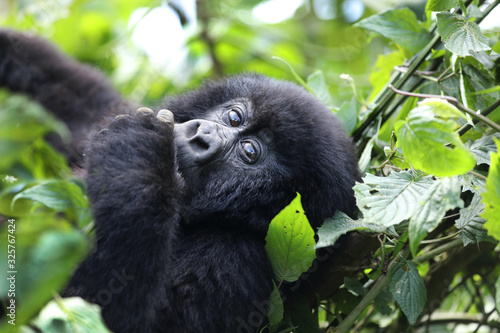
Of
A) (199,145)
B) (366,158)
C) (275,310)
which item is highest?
(366,158)

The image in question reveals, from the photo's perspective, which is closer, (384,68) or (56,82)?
(384,68)

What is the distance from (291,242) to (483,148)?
841 millimetres

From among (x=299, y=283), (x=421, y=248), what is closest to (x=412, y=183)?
(x=421, y=248)

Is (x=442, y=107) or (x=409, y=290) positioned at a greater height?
(x=442, y=107)

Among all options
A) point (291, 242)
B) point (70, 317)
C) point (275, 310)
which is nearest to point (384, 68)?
point (291, 242)

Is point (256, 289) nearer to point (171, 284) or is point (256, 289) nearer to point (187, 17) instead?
point (171, 284)

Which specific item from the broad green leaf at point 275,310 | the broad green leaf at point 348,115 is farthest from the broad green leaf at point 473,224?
the broad green leaf at point 348,115

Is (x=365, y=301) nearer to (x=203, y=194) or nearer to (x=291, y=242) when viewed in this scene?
(x=291, y=242)

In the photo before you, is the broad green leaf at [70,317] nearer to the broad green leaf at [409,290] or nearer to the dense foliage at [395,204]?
the dense foliage at [395,204]

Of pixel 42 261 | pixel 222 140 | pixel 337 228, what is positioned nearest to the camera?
pixel 42 261

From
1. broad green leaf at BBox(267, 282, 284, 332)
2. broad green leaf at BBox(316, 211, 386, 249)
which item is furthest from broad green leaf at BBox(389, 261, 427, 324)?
broad green leaf at BBox(267, 282, 284, 332)

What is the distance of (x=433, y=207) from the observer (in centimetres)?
151

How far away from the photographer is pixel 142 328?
5.77ft

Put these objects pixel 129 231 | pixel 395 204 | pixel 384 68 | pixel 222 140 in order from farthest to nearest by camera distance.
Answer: pixel 384 68
pixel 222 140
pixel 129 231
pixel 395 204
